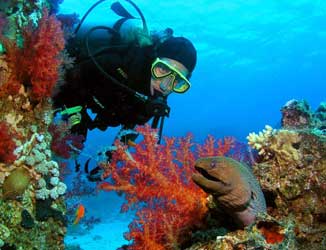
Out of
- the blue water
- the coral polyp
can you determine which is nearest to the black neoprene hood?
the blue water

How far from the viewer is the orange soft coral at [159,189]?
377 cm

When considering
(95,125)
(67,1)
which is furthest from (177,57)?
(67,1)

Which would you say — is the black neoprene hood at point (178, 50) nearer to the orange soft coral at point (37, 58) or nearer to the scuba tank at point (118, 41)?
the scuba tank at point (118, 41)

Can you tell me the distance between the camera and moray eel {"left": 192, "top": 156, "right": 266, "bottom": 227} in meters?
2.75

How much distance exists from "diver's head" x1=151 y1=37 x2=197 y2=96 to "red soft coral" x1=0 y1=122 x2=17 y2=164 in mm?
2235

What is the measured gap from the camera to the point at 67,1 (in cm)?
2952

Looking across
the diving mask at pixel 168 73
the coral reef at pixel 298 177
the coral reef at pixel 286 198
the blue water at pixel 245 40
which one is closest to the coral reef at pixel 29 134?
the diving mask at pixel 168 73

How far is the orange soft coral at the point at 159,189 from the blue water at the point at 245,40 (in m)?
2.27

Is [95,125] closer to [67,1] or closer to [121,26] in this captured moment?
[121,26]

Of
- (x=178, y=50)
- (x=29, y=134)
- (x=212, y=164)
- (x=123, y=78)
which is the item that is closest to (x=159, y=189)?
(x=212, y=164)

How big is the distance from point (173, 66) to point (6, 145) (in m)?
2.77

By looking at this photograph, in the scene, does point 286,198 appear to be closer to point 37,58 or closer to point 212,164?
point 212,164

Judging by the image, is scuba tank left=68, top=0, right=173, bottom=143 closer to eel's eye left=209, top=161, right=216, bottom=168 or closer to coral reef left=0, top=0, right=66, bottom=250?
coral reef left=0, top=0, right=66, bottom=250

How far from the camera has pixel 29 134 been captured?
4.11 metres
